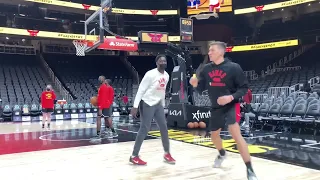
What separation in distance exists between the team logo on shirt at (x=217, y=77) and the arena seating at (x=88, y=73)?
48.8 feet

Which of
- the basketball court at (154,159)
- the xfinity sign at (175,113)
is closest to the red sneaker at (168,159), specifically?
the basketball court at (154,159)

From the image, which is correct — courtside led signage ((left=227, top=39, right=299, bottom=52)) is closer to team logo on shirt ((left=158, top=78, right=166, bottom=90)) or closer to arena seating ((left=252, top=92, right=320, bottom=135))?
arena seating ((left=252, top=92, right=320, bottom=135))

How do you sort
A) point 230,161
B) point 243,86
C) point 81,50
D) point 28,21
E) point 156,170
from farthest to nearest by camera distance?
point 28,21 → point 81,50 → point 230,161 → point 156,170 → point 243,86

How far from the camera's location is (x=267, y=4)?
894 inches

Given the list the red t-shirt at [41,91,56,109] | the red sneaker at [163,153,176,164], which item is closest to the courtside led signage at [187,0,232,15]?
the red t-shirt at [41,91,56,109]

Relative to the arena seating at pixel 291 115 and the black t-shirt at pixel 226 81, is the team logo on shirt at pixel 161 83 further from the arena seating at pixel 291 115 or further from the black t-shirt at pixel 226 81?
the arena seating at pixel 291 115

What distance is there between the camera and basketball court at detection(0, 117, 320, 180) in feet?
12.3

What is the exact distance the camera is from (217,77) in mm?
3656

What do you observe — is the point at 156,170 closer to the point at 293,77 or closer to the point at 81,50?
the point at 81,50

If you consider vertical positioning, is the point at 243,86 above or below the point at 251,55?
below

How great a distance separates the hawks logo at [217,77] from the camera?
3.62 m

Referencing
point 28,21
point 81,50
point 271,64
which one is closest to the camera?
point 81,50

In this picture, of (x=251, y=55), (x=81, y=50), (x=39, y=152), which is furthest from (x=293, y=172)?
(x=251, y=55)

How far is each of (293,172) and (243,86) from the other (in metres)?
1.32
